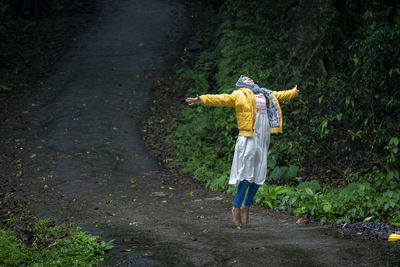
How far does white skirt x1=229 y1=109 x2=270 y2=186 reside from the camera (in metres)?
6.19

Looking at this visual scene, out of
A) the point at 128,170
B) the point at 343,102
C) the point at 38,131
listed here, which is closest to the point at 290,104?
the point at 343,102

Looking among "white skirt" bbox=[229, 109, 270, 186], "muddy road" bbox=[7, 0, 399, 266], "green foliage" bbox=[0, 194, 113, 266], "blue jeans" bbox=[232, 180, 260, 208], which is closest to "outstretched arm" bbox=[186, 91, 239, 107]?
"white skirt" bbox=[229, 109, 270, 186]

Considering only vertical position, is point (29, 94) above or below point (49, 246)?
below

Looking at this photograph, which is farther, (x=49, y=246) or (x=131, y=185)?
(x=131, y=185)

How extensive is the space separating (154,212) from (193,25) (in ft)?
48.9

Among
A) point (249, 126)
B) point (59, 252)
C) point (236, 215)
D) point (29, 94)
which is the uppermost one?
point (249, 126)

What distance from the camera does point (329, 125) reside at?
10219 millimetres

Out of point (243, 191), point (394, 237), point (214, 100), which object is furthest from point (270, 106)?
point (394, 237)

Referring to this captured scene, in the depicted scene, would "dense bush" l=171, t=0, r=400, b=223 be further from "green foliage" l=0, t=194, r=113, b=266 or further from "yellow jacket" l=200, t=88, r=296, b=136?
"green foliage" l=0, t=194, r=113, b=266

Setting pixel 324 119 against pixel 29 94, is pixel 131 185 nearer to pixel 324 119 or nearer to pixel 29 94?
pixel 324 119

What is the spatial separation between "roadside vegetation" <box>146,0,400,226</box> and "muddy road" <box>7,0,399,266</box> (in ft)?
2.60

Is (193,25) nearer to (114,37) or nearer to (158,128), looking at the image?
(114,37)

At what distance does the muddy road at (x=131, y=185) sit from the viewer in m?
4.97

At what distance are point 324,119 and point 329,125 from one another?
0.97ft
